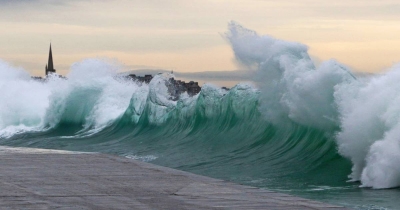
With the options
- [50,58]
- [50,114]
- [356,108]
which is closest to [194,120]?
[356,108]

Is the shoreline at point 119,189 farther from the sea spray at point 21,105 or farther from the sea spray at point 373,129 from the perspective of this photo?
the sea spray at point 21,105

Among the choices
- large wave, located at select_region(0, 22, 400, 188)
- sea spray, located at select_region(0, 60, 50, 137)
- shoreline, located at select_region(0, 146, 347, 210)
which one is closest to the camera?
shoreline, located at select_region(0, 146, 347, 210)

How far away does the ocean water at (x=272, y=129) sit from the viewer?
11.9 metres

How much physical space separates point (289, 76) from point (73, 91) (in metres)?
18.6

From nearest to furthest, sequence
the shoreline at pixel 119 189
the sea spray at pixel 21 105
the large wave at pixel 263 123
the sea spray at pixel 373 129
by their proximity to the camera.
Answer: the shoreline at pixel 119 189
the sea spray at pixel 373 129
the large wave at pixel 263 123
the sea spray at pixel 21 105

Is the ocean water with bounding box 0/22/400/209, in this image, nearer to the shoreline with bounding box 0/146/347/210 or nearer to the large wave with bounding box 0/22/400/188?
the large wave with bounding box 0/22/400/188

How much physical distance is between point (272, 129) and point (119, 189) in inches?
A: 426

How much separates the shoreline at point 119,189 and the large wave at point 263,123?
131 inches

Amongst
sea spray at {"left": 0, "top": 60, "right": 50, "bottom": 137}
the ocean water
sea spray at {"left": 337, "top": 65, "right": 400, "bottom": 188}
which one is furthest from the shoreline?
sea spray at {"left": 0, "top": 60, "right": 50, "bottom": 137}

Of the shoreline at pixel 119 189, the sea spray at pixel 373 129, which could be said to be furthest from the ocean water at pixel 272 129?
the shoreline at pixel 119 189

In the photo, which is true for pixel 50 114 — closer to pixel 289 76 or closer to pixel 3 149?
pixel 289 76

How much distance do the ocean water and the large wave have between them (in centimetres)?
3

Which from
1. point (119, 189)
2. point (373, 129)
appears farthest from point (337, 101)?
point (119, 189)

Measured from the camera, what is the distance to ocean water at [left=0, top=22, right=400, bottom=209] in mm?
11945
